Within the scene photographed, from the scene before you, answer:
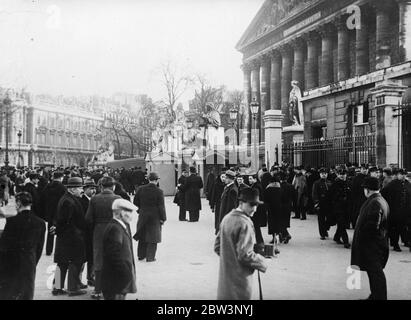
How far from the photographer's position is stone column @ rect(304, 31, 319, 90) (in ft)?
143

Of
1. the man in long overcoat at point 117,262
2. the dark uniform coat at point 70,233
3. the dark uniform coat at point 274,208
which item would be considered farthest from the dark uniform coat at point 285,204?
the man in long overcoat at point 117,262

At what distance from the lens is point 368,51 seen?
3734 cm

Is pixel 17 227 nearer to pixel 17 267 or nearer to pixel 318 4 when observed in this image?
pixel 17 267

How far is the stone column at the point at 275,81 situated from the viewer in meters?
49.7

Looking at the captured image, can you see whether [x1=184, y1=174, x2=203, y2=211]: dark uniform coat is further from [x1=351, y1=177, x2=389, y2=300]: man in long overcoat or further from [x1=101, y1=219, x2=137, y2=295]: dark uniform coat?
[x1=101, y1=219, x2=137, y2=295]: dark uniform coat

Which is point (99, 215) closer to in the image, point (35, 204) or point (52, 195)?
point (52, 195)

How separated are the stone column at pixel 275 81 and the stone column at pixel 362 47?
42.0 ft

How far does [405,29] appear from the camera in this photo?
31.8 meters

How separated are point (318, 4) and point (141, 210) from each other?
34609 millimetres

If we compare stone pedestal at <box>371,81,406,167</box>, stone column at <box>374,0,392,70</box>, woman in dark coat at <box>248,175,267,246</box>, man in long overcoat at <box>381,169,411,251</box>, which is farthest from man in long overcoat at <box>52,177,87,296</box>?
stone column at <box>374,0,392,70</box>

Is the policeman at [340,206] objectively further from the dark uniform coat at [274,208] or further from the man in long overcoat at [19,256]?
the man in long overcoat at [19,256]

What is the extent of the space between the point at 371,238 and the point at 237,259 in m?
2.55

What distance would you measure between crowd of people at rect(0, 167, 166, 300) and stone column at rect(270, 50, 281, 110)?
127 ft

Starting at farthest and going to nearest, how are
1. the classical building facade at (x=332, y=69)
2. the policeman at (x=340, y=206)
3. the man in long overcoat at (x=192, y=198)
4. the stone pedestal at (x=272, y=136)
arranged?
the stone pedestal at (x=272, y=136), the man in long overcoat at (x=192, y=198), the classical building facade at (x=332, y=69), the policeman at (x=340, y=206)
